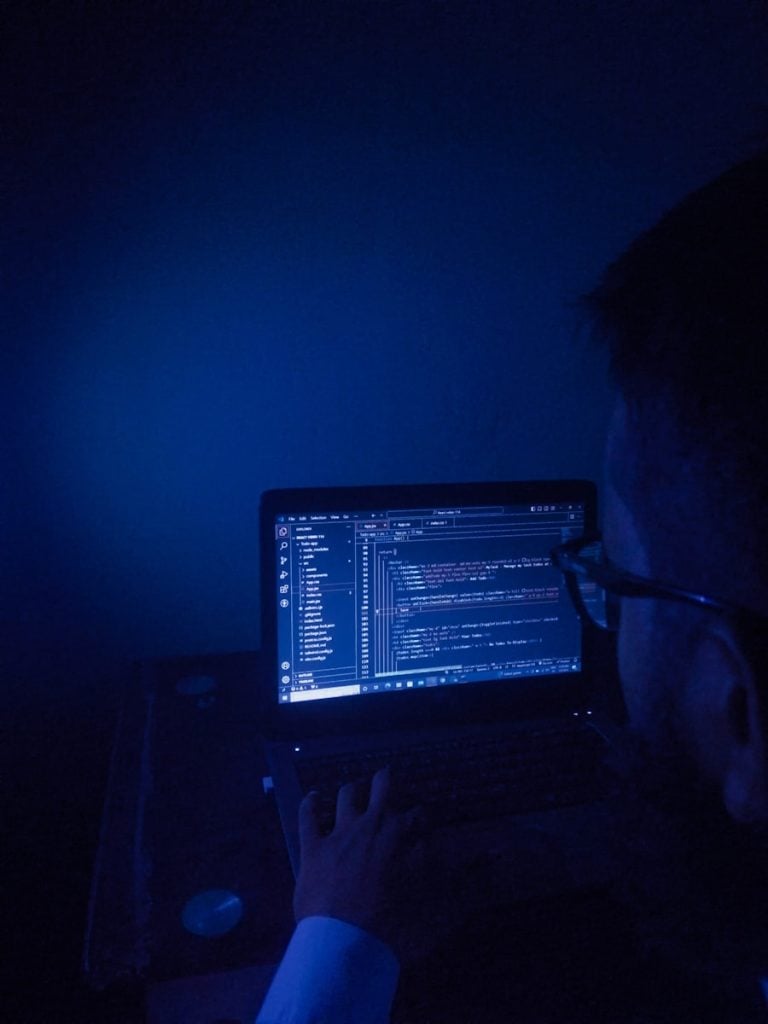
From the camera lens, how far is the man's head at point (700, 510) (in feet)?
1.57

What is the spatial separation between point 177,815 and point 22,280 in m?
0.87

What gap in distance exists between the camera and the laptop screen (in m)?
1.04

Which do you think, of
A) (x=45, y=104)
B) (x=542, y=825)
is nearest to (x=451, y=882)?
(x=542, y=825)

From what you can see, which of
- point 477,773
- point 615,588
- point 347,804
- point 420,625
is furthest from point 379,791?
point 615,588

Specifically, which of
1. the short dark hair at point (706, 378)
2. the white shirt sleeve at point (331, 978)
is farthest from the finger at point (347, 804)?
the short dark hair at point (706, 378)

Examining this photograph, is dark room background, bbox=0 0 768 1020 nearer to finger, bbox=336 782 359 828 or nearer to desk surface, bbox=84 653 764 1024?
desk surface, bbox=84 653 764 1024

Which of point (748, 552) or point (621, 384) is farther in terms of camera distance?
point (621, 384)

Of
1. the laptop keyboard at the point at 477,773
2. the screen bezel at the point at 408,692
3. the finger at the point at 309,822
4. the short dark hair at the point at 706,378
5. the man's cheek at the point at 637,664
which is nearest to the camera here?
the short dark hair at the point at 706,378

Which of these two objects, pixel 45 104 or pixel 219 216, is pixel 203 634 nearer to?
pixel 219 216

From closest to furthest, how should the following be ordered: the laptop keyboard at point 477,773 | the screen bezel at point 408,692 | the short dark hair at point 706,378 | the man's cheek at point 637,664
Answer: the short dark hair at point 706,378 → the man's cheek at point 637,664 → the laptop keyboard at point 477,773 → the screen bezel at point 408,692

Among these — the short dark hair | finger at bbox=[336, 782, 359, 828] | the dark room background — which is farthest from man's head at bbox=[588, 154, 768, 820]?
the dark room background

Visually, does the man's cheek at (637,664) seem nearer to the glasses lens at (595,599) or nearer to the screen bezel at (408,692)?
the glasses lens at (595,599)

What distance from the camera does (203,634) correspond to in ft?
4.45

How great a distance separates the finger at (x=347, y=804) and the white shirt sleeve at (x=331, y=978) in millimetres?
133
